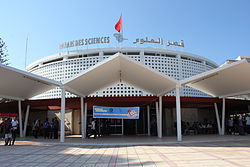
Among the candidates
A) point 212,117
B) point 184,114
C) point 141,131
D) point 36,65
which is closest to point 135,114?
point 141,131

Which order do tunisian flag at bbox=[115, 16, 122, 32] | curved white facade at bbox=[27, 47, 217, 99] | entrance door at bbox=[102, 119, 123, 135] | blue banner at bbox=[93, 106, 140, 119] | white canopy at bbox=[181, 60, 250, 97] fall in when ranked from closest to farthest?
white canopy at bbox=[181, 60, 250, 97]
blue banner at bbox=[93, 106, 140, 119]
tunisian flag at bbox=[115, 16, 122, 32]
entrance door at bbox=[102, 119, 123, 135]
curved white facade at bbox=[27, 47, 217, 99]

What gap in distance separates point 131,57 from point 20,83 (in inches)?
1160

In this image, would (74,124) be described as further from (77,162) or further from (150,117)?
(77,162)

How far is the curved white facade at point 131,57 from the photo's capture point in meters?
41.1

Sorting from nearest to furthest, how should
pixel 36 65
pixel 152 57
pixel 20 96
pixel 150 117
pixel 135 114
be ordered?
pixel 135 114 < pixel 20 96 < pixel 150 117 < pixel 152 57 < pixel 36 65

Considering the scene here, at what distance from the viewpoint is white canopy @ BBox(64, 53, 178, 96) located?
41.4 feet

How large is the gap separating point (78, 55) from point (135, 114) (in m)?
32.0

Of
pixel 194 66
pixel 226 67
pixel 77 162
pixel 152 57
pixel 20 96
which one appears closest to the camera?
pixel 77 162

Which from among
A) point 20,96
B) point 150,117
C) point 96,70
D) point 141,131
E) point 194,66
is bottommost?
point 141,131

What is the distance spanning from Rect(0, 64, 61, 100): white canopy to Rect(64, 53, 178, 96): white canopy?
1443 millimetres

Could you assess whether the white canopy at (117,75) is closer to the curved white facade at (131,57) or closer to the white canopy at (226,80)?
the white canopy at (226,80)

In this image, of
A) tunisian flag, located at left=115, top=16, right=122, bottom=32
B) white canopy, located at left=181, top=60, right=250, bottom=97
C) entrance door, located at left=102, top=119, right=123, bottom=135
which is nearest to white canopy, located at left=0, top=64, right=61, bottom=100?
tunisian flag, located at left=115, top=16, right=122, bottom=32

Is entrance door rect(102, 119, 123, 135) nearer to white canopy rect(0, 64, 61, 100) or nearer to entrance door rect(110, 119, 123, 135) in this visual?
entrance door rect(110, 119, 123, 135)

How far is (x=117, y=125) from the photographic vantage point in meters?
21.6
